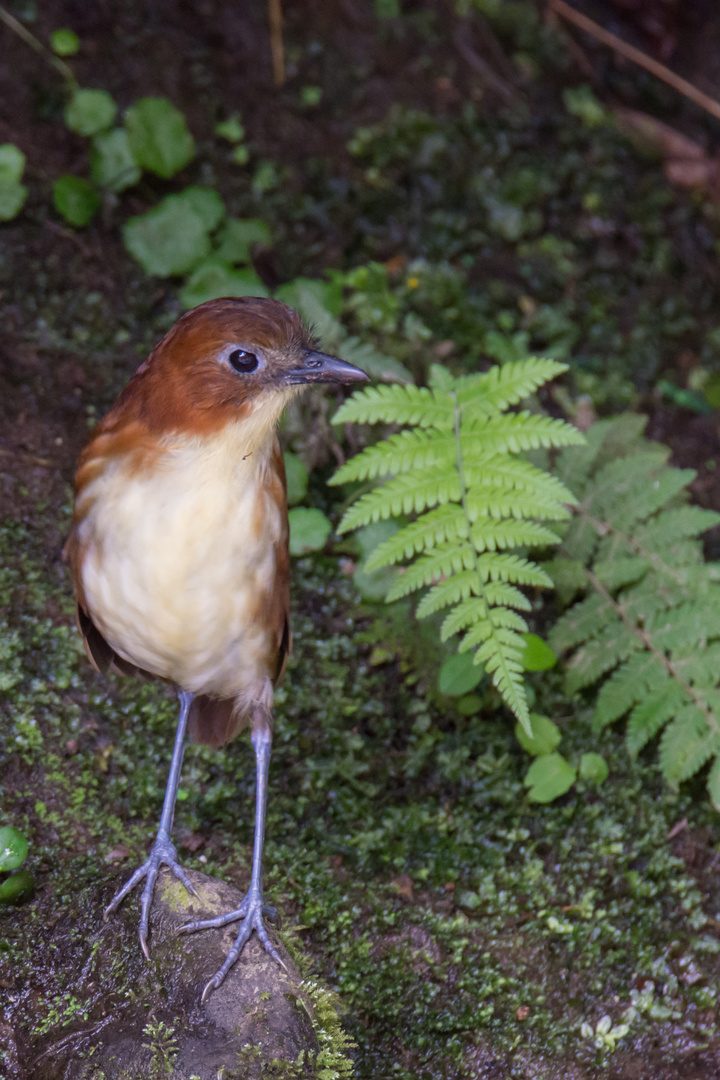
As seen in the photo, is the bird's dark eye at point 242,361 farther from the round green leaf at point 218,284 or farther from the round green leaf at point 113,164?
the round green leaf at point 113,164

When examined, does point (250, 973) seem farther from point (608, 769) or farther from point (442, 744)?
point (608, 769)

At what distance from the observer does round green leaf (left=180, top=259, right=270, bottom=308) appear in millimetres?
4109

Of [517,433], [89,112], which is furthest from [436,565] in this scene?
[89,112]

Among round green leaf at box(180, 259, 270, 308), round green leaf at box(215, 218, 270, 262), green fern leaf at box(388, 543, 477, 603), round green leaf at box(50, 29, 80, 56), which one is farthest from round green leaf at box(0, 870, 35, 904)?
round green leaf at box(50, 29, 80, 56)

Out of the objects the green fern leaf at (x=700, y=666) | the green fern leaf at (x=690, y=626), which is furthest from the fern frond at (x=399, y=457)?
the green fern leaf at (x=700, y=666)

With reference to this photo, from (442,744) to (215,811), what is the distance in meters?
0.86

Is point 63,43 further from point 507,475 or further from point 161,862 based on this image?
point 161,862

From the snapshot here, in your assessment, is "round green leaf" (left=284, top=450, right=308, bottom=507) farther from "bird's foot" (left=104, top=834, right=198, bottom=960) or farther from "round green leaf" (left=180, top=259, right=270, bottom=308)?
"bird's foot" (left=104, top=834, right=198, bottom=960)

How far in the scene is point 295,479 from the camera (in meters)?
3.93

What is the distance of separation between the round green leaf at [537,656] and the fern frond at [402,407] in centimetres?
80

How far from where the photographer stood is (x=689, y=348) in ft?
16.5

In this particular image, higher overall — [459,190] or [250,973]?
[459,190]

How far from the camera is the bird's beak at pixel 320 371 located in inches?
105

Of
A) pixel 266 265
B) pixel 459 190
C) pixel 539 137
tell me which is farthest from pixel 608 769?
pixel 539 137
